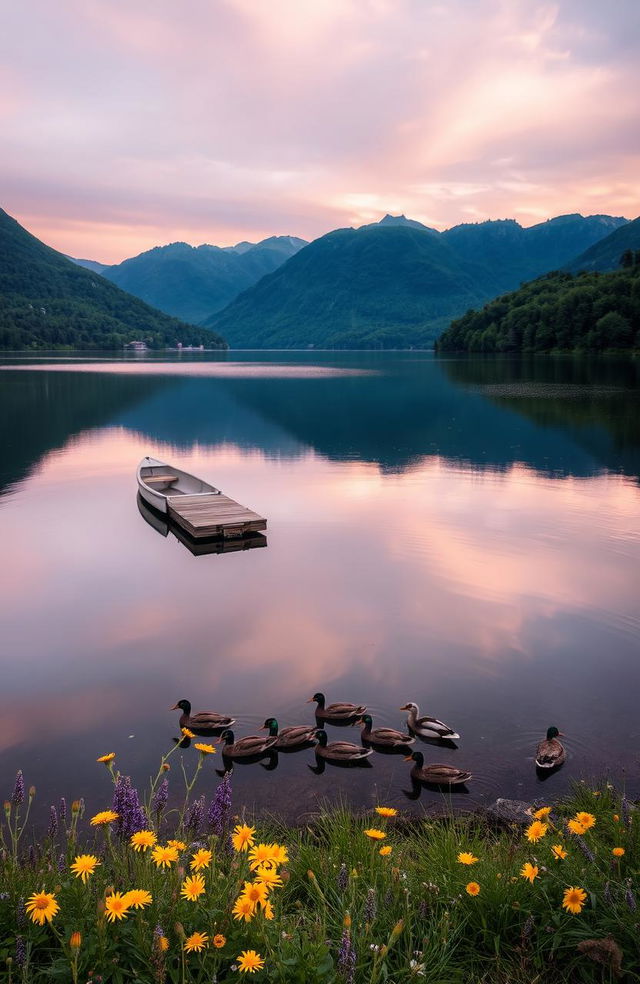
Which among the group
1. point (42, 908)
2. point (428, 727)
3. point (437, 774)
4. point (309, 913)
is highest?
point (42, 908)

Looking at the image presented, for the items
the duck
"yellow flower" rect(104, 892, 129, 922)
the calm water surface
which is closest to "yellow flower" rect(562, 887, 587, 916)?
"yellow flower" rect(104, 892, 129, 922)

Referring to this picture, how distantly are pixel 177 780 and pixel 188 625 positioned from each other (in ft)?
23.9

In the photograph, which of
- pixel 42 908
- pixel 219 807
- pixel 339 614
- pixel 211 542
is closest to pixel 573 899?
pixel 219 807

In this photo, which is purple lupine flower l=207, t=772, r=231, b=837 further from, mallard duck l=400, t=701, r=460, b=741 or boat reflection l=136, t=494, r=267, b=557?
boat reflection l=136, t=494, r=267, b=557

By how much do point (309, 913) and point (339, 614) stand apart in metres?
13.0

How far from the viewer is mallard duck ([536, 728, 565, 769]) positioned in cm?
1150

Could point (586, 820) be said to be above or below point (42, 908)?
below

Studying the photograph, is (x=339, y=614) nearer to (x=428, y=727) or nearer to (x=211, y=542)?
(x=428, y=727)

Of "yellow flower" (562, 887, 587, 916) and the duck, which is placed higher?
"yellow flower" (562, 887, 587, 916)

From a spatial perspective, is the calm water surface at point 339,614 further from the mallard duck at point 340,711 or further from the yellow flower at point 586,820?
the yellow flower at point 586,820

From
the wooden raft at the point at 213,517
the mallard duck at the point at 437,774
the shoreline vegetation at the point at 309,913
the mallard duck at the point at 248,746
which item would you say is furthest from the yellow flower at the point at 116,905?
the wooden raft at the point at 213,517

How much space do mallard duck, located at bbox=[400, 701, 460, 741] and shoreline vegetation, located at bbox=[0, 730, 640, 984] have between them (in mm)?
5265

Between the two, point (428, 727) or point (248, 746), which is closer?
point (248, 746)

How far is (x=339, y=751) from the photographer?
1211 cm
